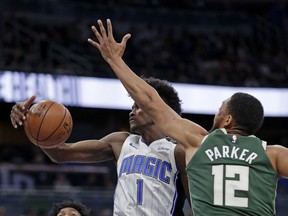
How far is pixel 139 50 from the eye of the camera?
20.7 meters

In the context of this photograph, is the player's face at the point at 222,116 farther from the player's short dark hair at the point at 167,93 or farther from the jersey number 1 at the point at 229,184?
the player's short dark hair at the point at 167,93

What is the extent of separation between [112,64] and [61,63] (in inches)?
570

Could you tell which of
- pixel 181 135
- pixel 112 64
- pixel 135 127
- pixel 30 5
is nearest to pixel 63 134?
pixel 135 127

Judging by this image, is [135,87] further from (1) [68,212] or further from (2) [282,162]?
(1) [68,212]

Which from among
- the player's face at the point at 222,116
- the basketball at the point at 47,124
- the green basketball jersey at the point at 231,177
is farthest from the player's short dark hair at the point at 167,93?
the green basketball jersey at the point at 231,177

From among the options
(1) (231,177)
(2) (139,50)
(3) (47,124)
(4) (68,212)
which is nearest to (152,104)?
(1) (231,177)

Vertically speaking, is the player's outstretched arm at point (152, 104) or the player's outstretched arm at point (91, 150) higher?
the player's outstretched arm at point (152, 104)

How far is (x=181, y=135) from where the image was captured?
4230 mm

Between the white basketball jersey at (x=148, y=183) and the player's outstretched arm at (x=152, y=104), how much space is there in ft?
2.60

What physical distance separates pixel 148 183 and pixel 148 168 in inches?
4.3

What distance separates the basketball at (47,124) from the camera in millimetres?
5297

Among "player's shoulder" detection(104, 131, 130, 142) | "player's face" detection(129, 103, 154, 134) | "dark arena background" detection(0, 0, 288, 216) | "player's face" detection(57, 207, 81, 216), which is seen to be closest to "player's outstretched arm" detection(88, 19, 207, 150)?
"player's face" detection(129, 103, 154, 134)

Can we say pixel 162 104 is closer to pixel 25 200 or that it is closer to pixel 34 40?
pixel 25 200

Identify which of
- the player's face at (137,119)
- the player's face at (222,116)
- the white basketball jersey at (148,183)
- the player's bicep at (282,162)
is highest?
the player's face at (222,116)
